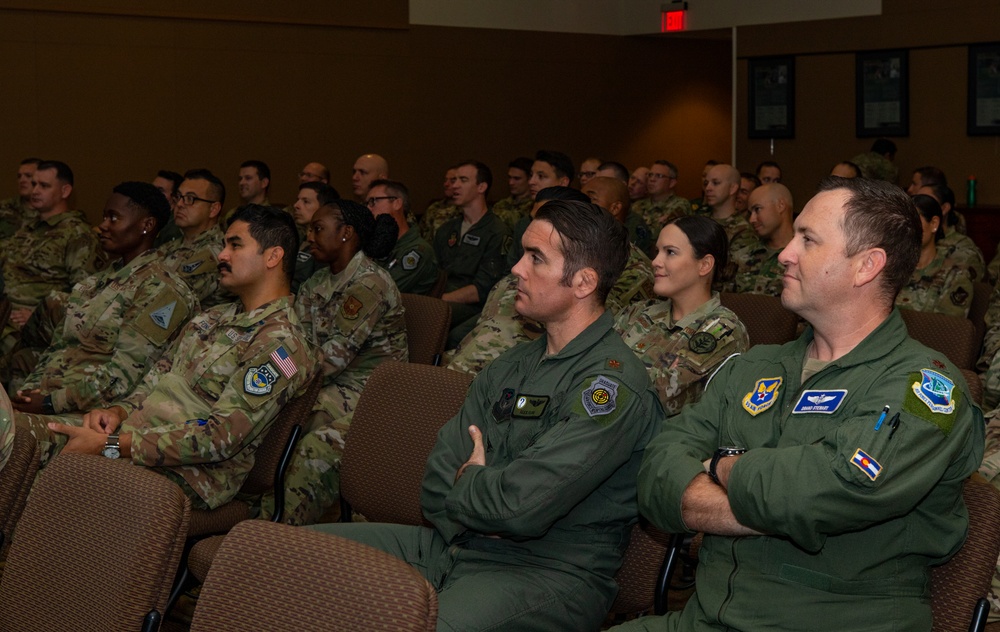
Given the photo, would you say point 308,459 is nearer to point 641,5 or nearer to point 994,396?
point 994,396

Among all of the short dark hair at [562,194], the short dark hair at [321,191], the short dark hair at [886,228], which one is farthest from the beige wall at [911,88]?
the short dark hair at [886,228]

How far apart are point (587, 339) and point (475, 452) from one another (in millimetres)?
354

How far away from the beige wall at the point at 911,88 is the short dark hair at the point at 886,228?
8.20 meters

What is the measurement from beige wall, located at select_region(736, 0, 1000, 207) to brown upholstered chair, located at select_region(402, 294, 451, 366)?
6884 mm

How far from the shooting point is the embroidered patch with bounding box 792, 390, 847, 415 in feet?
6.31

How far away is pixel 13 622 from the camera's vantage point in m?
2.04

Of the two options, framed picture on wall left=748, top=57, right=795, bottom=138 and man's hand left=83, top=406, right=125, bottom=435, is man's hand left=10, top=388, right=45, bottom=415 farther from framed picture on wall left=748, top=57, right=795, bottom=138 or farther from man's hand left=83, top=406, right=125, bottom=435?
framed picture on wall left=748, top=57, right=795, bottom=138

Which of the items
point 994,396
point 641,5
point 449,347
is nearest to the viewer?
point 994,396

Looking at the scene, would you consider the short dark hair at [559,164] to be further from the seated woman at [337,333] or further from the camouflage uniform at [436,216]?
the seated woman at [337,333]

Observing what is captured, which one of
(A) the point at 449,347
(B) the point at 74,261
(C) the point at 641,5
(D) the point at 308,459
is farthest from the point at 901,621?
(C) the point at 641,5

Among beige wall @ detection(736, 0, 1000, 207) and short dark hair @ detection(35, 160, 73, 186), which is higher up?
beige wall @ detection(736, 0, 1000, 207)

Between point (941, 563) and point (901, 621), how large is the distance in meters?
0.15

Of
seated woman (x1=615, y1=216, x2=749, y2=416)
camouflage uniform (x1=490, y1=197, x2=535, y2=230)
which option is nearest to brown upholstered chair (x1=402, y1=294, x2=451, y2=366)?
seated woman (x1=615, y1=216, x2=749, y2=416)

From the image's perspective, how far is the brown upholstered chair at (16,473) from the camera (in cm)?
235
